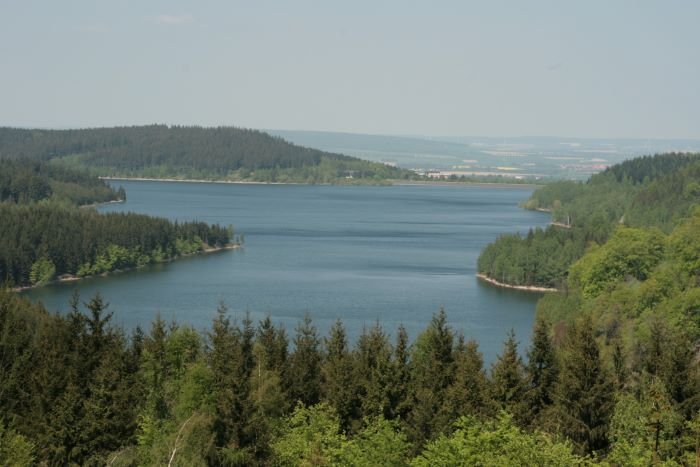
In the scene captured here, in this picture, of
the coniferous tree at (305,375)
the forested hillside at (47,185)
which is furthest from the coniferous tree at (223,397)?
the forested hillside at (47,185)

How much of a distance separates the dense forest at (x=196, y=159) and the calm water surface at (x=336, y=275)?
2490 inches

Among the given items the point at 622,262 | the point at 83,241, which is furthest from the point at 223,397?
the point at 83,241

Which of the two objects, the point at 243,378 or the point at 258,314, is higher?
the point at 243,378

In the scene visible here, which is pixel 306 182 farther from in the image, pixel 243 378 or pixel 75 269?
pixel 243 378

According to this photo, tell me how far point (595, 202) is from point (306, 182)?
8441cm

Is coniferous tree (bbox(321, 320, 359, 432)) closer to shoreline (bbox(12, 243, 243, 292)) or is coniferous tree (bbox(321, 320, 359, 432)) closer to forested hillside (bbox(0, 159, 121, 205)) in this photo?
shoreline (bbox(12, 243, 243, 292))

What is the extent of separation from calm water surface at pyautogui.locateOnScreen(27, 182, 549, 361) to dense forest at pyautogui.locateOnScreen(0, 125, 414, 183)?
6323 cm

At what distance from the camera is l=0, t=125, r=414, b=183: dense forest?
179750 mm

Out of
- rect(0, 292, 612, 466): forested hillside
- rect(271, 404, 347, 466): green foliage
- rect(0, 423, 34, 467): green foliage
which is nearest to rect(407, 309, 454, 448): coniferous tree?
rect(0, 292, 612, 466): forested hillside

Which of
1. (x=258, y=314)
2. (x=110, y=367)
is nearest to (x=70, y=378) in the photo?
(x=110, y=367)

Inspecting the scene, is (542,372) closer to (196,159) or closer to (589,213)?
(589,213)

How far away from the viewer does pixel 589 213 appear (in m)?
92.8

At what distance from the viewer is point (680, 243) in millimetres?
37562

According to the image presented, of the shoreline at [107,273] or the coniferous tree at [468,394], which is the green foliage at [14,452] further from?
the shoreline at [107,273]
